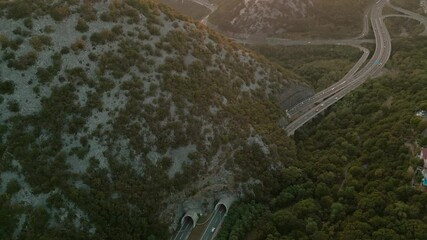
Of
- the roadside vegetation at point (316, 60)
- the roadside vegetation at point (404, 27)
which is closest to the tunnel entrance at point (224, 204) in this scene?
the roadside vegetation at point (316, 60)

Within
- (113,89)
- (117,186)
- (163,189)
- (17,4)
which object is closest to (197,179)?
(163,189)

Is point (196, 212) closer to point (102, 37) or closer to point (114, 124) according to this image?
point (114, 124)

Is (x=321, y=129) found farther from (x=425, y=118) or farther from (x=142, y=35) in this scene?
(x=142, y=35)

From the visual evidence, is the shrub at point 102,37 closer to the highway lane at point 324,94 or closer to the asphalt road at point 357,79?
the asphalt road at point 357,79

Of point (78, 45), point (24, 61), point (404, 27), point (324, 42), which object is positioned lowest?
point (24, 61)

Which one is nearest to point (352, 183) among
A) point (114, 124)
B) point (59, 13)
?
point (114, 124)

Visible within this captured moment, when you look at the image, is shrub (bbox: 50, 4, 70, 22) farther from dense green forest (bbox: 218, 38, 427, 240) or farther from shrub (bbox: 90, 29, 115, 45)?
dense green forest (bbox: 218, 38, 427, 240)
